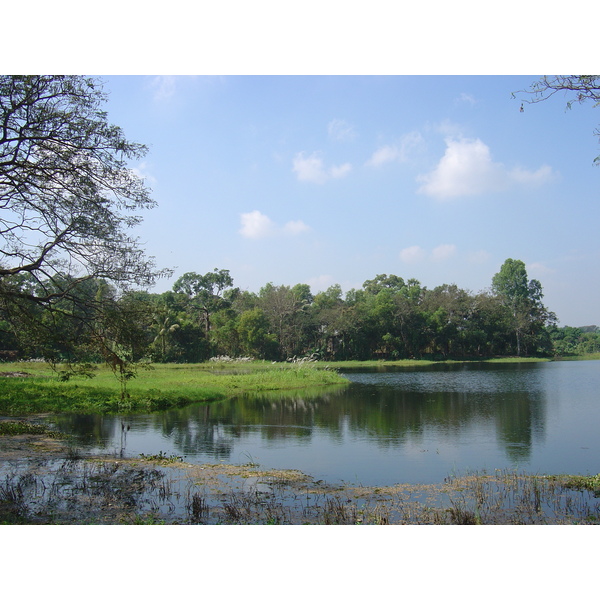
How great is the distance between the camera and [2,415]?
15.4 meters

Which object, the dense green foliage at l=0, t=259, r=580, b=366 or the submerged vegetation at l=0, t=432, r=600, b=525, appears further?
the dense green foliage at l=0, t=259, r=580, b=366

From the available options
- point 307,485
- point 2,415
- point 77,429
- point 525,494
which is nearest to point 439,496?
point 525,494

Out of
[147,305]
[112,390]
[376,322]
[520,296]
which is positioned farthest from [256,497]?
[520,296]

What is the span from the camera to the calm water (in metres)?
10.8

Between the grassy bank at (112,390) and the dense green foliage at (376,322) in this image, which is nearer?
the grassy bank at (112,390)

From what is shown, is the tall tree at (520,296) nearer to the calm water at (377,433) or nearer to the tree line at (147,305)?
the tree line at (147,305)

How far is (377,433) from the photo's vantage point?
1455 centimetres

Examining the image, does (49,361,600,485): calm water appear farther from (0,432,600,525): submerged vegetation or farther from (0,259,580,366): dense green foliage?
(0,259,580,366): dense green foliage

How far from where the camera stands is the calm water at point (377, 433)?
10.8 metres

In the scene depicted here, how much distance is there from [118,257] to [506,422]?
12.5 meters

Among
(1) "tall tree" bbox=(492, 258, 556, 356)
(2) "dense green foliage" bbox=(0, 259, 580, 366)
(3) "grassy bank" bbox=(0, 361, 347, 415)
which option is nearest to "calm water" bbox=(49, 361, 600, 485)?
(3) "grassy bank" bbox=(0, 361, 347, 415)

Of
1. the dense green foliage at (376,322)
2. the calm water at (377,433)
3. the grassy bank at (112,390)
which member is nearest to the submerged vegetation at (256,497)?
the calm water at (377,433)

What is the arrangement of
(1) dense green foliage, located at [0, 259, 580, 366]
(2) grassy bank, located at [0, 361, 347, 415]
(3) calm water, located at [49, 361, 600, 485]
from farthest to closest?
(1) dense green foliage, located at [0, 259, 580, 366] < (2) grassy bank, located at [0, 361, 347, 415] < (3) calm water, located at [49, 361, 600, 485]

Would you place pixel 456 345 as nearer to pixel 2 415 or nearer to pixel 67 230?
pixel 2 415
